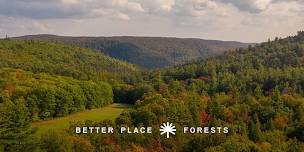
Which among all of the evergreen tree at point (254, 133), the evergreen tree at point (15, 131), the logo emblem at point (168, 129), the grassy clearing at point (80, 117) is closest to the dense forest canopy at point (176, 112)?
the evergreen tree at point (254, 133)

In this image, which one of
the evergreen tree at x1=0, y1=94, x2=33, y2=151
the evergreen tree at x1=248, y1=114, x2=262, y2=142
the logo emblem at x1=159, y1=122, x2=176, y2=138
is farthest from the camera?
the evergreen tree at x1=248, y1=114, x2=262, y2=142

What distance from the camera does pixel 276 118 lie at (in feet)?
345

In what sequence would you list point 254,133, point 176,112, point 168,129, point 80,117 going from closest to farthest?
point 254,133, point 168,129, point 176,112, point 80,117

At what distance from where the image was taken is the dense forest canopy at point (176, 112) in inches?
3091

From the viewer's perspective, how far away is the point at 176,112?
4146 inches

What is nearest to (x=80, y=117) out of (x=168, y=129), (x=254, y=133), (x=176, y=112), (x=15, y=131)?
(x=176, y=112)

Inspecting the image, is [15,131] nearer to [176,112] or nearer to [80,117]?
[176,112]

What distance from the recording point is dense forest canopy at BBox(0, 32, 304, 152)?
78.5 m

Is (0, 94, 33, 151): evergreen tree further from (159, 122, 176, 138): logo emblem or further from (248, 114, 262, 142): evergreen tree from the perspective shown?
(248, 114, 262, 142): evergreen tree

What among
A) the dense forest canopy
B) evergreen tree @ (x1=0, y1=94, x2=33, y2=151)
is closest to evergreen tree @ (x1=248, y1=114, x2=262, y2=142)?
the dense forest canopy

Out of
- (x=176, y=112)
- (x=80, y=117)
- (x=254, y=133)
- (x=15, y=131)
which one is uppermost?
(x=176, y=112)

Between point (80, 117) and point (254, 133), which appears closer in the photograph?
point (254, 133)

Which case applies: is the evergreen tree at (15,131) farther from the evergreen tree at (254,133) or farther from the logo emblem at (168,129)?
the evergreen tree at (254,133)

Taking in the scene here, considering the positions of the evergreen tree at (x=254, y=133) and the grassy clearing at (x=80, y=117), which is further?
the grassy clearing at (x=80, y=117)
